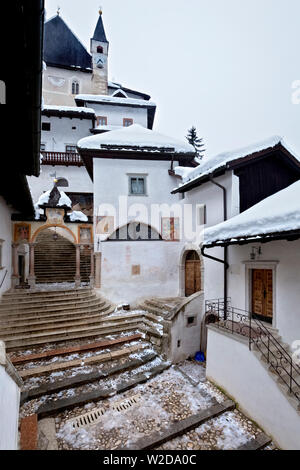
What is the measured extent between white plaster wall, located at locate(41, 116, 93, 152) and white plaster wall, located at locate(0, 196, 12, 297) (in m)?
13.2

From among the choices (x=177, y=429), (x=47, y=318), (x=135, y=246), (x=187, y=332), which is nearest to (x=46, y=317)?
(x=47, y=318)

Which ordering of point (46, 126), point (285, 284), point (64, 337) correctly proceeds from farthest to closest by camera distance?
1. point (46, 126)
2. point (64, 337)
3. point (285, 284)

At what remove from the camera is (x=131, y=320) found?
10188 mm

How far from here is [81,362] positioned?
7.00 metres

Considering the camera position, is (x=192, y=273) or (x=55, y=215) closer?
(x=55, y=215)

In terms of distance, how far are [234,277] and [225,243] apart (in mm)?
2196

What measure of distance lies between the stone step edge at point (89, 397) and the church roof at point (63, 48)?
108 ft

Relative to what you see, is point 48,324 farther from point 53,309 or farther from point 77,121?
point 77,121

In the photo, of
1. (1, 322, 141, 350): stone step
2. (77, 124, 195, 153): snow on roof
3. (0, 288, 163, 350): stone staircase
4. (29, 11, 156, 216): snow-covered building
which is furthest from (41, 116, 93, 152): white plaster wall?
(1, 322, 141, 350): stone step

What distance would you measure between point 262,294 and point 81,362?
6793 mm

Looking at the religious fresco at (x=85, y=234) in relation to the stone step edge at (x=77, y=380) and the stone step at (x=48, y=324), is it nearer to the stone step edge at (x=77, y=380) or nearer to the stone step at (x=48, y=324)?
the stone step at (x=48, y=324)

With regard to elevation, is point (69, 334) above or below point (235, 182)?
below

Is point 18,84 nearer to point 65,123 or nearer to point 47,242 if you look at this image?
point 47,242
